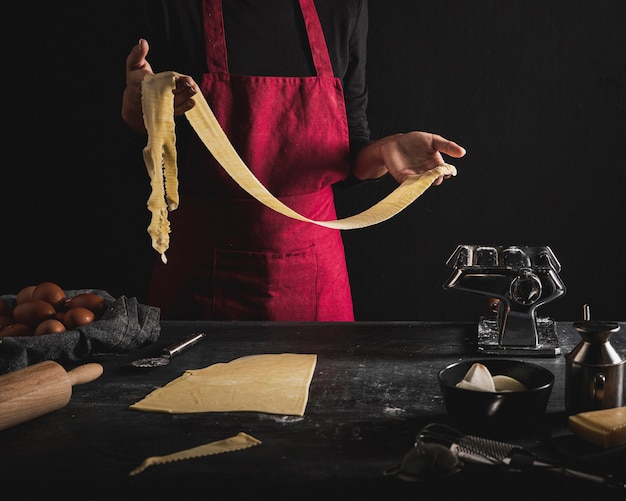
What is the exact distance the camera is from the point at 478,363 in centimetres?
110

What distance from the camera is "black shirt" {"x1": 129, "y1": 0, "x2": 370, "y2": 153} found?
1972 millimetres

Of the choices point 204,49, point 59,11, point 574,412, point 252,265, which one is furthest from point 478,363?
point 59,11

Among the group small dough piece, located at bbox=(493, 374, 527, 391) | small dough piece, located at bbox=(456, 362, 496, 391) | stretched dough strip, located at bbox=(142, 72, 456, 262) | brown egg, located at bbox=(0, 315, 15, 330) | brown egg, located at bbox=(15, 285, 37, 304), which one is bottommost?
small dough piece, located at bbox=(493, 374, 527, 391)

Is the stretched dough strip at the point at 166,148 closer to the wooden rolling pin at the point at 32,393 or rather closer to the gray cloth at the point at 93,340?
the gray cloth at the point at 93,340

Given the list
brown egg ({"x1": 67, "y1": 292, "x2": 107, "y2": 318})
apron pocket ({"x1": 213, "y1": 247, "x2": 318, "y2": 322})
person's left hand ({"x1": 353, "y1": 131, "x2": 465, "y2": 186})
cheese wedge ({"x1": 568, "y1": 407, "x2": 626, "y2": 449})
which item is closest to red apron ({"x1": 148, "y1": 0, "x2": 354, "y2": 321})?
apron pocket ({"x1": 213, "y1": 247, "x2": 318, "y2": 322})

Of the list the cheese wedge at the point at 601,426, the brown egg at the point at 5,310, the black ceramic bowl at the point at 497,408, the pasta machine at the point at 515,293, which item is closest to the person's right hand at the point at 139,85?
the brown egg at the point at 5,310

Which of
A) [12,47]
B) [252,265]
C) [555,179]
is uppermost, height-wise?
[12,47]

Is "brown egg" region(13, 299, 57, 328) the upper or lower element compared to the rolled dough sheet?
upper

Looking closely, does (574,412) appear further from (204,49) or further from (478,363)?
(204,49)

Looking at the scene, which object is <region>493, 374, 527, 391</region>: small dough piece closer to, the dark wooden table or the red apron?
the dark wooden table

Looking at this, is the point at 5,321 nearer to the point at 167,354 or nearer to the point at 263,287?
the point at 167,354

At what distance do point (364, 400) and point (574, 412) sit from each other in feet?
1.06

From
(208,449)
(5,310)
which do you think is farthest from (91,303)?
(208,449)

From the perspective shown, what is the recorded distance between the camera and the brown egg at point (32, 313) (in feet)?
4.82
